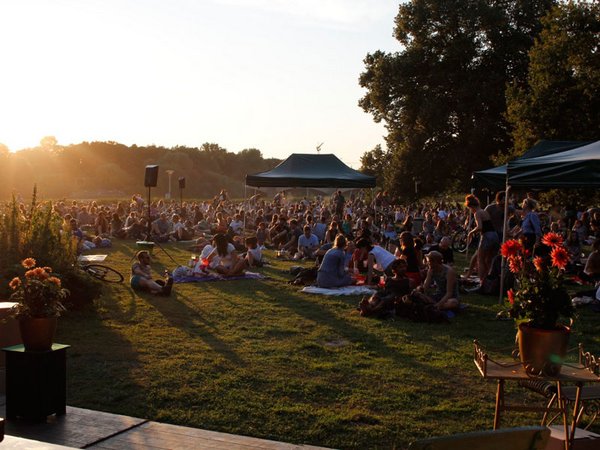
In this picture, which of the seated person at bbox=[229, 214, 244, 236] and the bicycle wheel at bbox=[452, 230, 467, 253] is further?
the seated person at bbox=[229, 214, 244, 236]

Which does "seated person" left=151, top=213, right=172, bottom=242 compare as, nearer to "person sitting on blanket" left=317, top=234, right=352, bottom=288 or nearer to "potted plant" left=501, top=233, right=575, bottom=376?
"person sitting on blanket" left=317, top=234, right=352, bottom=288

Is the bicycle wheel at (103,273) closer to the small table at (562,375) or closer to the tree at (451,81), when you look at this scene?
the small table at (562,375)

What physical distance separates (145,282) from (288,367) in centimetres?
586

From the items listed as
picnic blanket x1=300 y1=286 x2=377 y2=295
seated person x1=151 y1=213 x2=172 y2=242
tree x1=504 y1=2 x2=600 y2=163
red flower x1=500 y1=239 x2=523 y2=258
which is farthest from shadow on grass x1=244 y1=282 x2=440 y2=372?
tree x1=504 y1=2 x2=600 y2=163

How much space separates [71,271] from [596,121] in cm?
2162

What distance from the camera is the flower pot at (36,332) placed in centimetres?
528

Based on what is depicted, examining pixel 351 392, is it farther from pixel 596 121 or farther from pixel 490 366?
pixel 596 121

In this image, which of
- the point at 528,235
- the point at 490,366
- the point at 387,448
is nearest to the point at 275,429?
the point at 387,448

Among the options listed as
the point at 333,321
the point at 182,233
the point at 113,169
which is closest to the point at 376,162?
the point at 182,233

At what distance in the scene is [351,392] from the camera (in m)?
6.36

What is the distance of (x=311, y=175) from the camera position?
2080 cm

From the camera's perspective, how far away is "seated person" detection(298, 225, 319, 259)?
61.7ft

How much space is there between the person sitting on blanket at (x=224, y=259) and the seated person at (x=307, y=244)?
3825 mm

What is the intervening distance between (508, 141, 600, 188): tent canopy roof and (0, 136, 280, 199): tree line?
65258 millimetres
